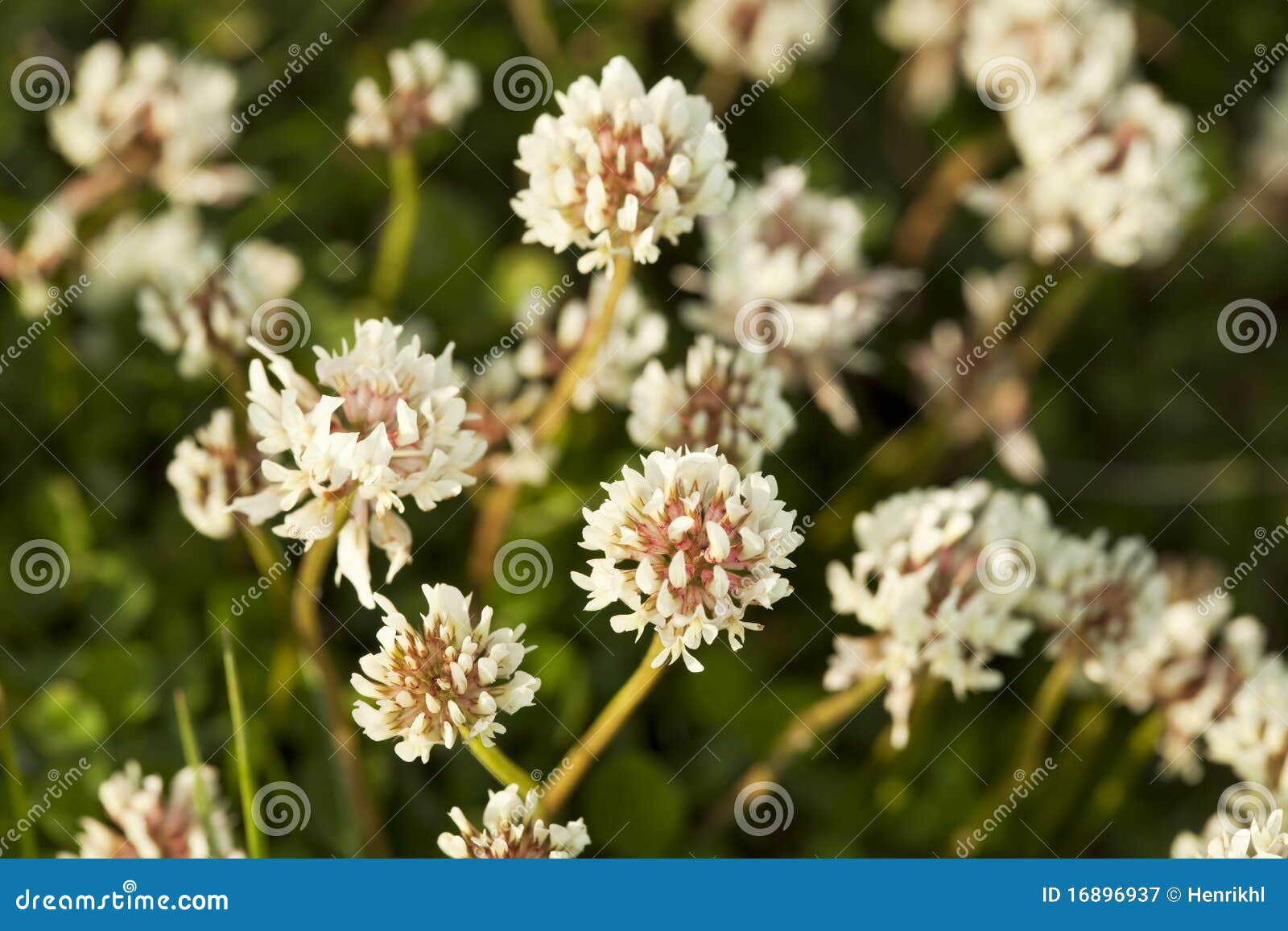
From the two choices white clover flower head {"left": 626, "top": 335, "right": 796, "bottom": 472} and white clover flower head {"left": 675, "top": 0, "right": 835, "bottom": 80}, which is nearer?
white clover flower head {"left": 626, "top": 335, "right": 796, "bottom": 472}

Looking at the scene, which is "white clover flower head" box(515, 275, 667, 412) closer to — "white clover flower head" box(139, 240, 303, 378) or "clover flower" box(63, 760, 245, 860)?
"white clover flower head" box(139, 240, 303, 378)

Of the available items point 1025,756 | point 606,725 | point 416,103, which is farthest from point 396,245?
point 1025,756

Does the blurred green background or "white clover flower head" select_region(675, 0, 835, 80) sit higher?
"white clover flower head" select_region(675, 0, 835, 80)

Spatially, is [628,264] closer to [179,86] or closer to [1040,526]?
[1040,526]

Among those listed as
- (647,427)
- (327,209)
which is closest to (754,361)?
(647,427)

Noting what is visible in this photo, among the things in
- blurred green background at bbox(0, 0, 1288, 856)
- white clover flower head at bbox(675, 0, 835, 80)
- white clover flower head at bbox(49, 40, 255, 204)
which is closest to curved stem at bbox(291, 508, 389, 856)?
blurred green background at bbox(0, 0, 1288, 856)

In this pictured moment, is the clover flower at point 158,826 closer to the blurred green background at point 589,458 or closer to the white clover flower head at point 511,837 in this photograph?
the blurred green background at point 589,458

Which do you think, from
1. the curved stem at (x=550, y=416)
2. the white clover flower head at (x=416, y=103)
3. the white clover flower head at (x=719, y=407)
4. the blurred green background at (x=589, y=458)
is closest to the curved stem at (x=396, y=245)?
the blurred green background at (x=589, y=458)
